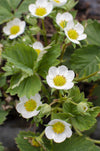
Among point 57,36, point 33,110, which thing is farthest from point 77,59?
point 33,110

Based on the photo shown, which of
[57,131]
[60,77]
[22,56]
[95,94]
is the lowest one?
[95,94]

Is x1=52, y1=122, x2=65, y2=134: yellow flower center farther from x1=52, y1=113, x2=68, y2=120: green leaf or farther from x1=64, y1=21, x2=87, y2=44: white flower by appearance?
x1=64, y1=21, x2=87, y2=44: white flower

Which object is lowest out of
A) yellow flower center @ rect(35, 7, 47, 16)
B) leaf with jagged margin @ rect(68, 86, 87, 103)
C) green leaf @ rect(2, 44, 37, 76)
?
leaf with jagged margin @ rect(68, 86, 87, 103)

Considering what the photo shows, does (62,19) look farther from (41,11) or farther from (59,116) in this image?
(59,116)

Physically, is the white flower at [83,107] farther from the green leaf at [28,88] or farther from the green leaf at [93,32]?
the green leaf at [93,32]

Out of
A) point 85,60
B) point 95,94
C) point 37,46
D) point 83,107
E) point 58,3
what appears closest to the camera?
point 83,107

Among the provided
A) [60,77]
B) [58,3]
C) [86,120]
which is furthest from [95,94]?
[58,3]

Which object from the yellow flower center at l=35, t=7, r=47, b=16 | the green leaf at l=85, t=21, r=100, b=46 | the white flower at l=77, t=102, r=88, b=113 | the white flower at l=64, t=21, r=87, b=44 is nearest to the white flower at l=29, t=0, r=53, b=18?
the yellow flower center at l=35, t=7, r=47, b=16
